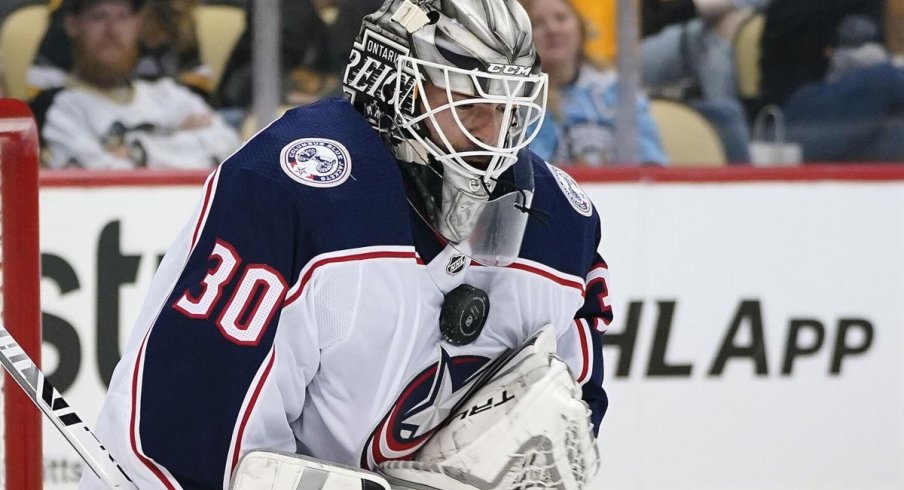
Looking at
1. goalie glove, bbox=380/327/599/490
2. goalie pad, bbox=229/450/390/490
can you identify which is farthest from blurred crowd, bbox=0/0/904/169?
goalie pad, bbox=229/450/390/490

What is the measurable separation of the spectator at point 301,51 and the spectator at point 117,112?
9 cm

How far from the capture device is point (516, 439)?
1.71 metres

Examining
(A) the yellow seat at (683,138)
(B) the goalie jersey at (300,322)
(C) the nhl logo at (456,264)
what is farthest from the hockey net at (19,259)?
(A) the yellow seat at (683,138)

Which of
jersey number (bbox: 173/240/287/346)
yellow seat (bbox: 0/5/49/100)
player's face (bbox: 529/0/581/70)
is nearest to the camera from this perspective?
jersey number (bbox: 173/240/287/346)

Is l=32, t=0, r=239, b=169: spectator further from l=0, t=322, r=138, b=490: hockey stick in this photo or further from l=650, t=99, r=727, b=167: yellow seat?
l=0, t=322, r=138, b=490: hockey stick

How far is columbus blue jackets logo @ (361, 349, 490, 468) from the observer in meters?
1.74

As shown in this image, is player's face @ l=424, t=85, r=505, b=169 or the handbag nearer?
player's face @ l=424, t=85, r=505, b=169

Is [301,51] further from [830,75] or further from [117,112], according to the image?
[830,75]

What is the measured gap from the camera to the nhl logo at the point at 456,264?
5.75ft

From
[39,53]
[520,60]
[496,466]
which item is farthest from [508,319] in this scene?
[39,53]

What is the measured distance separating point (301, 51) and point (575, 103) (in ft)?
2.21

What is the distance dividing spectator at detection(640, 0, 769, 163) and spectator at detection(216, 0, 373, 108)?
2.32 ft

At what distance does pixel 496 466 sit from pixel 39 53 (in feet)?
6.51

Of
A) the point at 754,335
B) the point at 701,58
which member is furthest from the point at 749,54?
the point at 754,335
